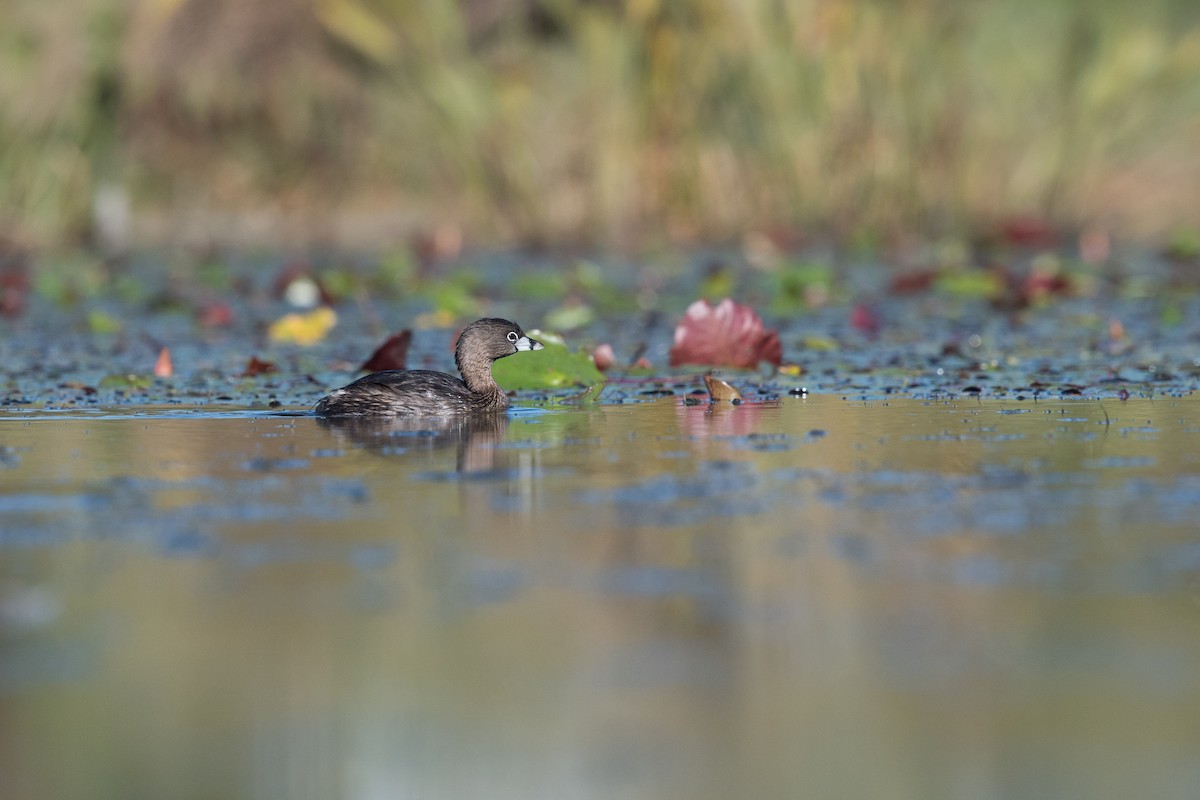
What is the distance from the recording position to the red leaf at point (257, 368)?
882 centimetres

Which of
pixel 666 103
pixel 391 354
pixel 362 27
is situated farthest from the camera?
pixel 362 27

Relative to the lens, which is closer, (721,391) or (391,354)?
(721,391)

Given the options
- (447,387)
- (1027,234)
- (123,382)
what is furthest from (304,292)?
(1027,234)

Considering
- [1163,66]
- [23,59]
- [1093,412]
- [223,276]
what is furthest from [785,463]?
[23,59]

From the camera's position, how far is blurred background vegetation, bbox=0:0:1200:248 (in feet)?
49.6

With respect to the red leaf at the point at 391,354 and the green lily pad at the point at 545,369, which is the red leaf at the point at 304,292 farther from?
the green lily pad at the point at 545,369

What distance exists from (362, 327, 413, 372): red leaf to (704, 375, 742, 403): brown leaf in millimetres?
1487

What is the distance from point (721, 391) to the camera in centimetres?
766

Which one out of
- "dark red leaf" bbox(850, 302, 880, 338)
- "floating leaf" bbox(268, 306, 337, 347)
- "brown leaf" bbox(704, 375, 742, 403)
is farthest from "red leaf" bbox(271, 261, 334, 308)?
"brown leaf" bbox(704, 375, 742, 403)

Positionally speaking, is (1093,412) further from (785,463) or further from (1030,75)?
(1030,75)

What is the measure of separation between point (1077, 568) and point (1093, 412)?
3010 millimetres

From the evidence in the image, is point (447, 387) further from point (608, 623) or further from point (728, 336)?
point (608, 623)

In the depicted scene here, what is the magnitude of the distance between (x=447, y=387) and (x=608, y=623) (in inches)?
152

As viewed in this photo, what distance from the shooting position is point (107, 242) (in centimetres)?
1920
